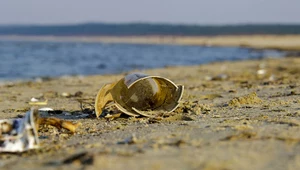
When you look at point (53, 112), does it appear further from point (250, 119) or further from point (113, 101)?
point (250, 119)

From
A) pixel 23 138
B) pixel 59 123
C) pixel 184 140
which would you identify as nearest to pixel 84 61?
pixel 59 123

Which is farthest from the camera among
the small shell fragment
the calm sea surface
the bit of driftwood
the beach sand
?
the calm sea surface

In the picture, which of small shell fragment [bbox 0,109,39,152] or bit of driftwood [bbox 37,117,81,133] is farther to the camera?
bit of driftwood [bbox 37,117,81,133]

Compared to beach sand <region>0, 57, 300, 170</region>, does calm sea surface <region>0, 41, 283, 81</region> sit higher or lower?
lower

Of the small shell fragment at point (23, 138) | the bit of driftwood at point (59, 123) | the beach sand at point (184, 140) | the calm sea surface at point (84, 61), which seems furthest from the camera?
the calm sea surface at point (84, 61)

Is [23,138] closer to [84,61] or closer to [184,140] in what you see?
[184,140]

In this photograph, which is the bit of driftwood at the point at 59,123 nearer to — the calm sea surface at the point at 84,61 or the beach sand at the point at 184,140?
the beach sand at the point at 184,140

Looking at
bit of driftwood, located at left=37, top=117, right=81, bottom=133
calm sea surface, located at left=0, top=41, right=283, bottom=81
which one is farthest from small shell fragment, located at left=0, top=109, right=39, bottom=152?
calm sea surface, located at left=0, top=41, right=283, bottom=81

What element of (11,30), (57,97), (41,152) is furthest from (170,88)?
(11,30)

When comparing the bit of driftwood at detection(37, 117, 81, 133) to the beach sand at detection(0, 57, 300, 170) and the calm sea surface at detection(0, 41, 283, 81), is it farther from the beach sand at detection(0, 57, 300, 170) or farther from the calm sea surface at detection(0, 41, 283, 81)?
the calm sea surface at detection(0, 41, 283, 81)

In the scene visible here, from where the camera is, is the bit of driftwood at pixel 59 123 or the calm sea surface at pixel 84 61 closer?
the bit of driftwood at pixel 59 123

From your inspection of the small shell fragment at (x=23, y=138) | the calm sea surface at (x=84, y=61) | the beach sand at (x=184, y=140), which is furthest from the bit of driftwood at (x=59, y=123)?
the calm sea surface at (x=84, y=61)
